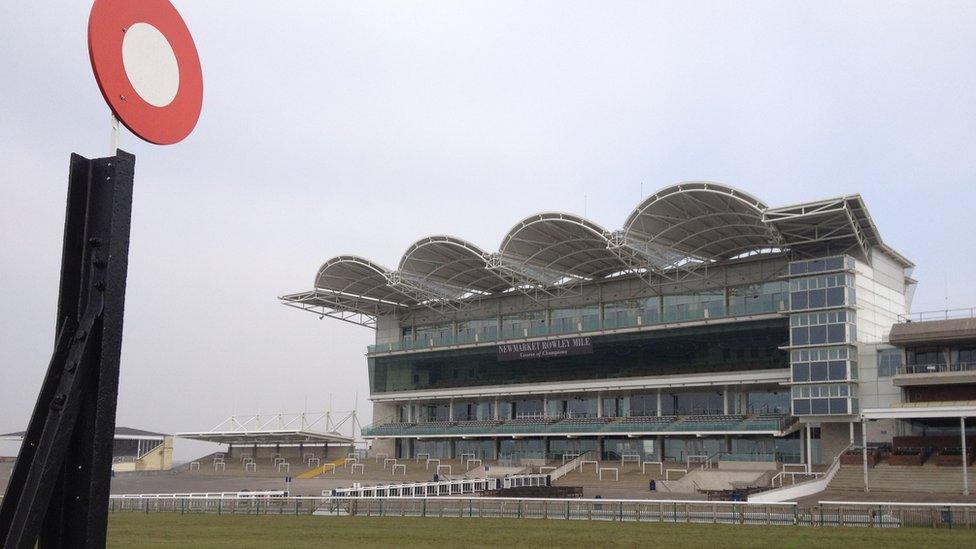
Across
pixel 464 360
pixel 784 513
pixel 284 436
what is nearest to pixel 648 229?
pixel 464 360

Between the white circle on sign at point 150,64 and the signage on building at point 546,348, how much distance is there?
6165 cm

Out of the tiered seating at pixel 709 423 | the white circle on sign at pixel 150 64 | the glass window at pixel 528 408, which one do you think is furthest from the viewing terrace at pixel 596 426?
the white circle on sign at pixel 150 64

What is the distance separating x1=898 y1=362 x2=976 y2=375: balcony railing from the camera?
49.2 metres

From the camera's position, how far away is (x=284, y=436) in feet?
258

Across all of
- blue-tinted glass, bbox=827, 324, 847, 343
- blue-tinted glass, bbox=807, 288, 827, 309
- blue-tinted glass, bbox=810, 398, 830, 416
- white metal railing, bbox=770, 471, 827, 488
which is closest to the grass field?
white metal railing, bbox=770, 471, 827, 488

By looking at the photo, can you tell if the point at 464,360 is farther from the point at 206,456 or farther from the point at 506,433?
the point at 206,456

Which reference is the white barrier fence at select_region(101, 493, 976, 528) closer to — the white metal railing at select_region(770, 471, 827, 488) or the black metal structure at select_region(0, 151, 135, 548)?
the white metal railing at select_region(770, 471, 827, 488)

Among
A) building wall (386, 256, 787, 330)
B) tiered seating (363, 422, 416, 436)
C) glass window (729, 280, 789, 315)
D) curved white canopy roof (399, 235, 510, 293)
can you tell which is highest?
curved white canopy roof (399, 235, 510, 293)

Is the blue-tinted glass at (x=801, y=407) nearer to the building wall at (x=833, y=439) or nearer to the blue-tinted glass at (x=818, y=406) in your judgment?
the blue-tinted glass at (x=818, y=406)

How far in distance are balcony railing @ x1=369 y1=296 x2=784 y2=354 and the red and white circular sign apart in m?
53.3

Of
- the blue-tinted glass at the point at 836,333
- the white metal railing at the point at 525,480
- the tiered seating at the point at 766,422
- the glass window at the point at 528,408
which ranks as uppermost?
the blue-tinted glass at the point at 836,333

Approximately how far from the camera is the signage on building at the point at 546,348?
222ft

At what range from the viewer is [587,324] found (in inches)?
2665

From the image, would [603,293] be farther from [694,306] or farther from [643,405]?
[694,306]
